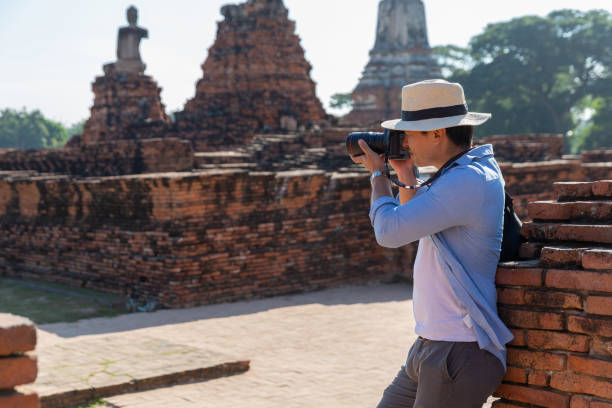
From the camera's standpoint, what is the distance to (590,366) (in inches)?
87.0

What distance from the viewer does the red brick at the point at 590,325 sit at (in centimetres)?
219

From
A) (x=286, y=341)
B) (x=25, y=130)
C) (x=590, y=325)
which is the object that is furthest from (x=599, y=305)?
(x=25, y=130)

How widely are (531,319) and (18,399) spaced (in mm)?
1488

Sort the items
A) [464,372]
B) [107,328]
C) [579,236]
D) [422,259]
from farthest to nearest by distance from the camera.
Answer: [107,328]
[579,236]
[422,259]
[464,372]

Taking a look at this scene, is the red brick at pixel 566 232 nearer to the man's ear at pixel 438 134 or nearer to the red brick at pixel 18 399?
the man's ear at pixel 438 134

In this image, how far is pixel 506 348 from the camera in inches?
91.8

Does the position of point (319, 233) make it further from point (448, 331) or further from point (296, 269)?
point (448, 331)

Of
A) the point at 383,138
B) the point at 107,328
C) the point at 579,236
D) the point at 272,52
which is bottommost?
the point at 107,328

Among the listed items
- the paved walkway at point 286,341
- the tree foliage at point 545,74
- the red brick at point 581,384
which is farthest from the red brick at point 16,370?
the tree foliage at point 545,74

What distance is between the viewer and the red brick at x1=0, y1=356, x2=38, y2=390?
2111 mm

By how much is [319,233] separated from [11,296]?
3339mm

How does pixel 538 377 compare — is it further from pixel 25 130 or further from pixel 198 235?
pixel 25 130

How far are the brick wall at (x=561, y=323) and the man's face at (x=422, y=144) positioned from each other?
0.41 m

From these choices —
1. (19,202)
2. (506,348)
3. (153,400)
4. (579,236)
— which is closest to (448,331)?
(506,348)
